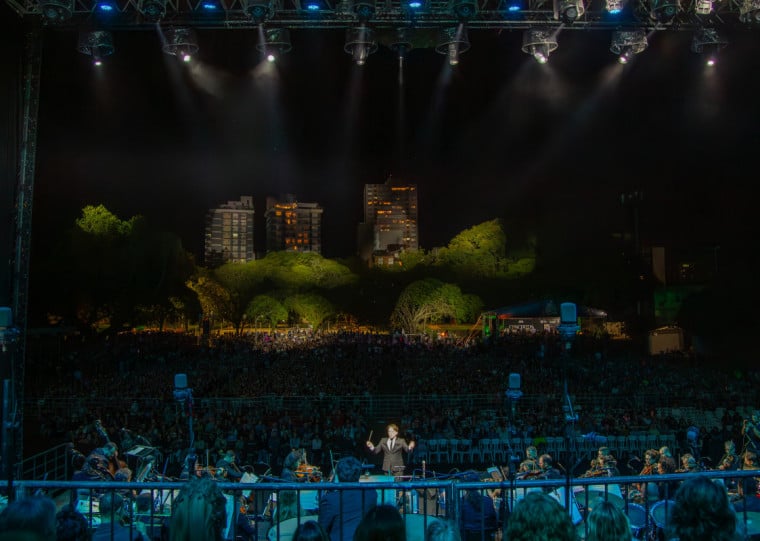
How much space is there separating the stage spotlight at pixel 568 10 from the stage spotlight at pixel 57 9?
21.5 feet

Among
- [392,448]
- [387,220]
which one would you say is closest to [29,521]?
[392,448]

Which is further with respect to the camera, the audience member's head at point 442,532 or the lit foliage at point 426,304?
the lit foliage at point 426,304

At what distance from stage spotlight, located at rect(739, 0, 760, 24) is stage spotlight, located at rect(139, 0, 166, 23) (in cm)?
792

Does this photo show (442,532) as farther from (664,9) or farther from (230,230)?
(230,230)

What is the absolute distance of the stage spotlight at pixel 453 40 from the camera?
8.50 metres

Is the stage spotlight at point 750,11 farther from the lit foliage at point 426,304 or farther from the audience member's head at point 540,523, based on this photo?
the lit foliage at point 426,304

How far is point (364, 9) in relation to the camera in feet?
25.2

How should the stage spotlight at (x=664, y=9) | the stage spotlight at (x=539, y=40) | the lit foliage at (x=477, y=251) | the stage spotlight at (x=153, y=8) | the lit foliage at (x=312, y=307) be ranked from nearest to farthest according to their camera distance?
the stage spotlight at (x=664, y=9) < the stage spotlight at (x=153, y=8) < the stage spotlight at (x=539, y=40) < the lit foliage at (x=312, y=307) < the lit foliage at (x=477, y=251)

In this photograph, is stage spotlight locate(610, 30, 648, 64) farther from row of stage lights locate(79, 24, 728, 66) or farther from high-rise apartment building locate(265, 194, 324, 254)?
high-rise apartment building locate(265, 194, 324, 254)

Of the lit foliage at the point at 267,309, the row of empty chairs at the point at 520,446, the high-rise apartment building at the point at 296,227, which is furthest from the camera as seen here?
the high-rise apartment building at the point at 296,227

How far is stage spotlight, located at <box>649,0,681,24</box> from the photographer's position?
7559mm

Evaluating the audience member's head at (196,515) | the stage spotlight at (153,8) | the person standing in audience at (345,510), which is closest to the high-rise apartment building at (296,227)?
the stage spotlight at (153,8)

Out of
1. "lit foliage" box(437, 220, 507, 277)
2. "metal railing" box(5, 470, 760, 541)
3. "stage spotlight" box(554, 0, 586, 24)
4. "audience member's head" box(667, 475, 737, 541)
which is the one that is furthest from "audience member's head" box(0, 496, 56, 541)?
"lit foliage" box(437, 220, 507, 277)

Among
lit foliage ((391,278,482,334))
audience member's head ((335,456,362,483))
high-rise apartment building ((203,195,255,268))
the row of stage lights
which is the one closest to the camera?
audience member's head ((335,456,362,483))
